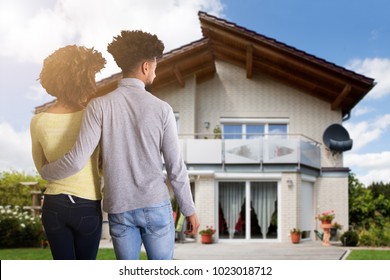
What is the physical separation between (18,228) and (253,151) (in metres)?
4.68

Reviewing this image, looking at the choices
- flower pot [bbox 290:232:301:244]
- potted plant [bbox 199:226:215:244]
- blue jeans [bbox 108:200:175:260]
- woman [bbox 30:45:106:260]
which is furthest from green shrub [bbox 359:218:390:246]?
woman [bbox 30:45:106:260]

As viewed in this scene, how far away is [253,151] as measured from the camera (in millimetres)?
10453

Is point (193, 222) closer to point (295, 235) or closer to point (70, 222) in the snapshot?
point (70, 222)

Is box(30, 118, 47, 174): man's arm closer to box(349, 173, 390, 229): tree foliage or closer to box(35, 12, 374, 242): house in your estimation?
box(349, 173, 390, 229): tree foliage

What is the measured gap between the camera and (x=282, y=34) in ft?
13.0

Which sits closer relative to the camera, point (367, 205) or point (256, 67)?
point (367, 205)

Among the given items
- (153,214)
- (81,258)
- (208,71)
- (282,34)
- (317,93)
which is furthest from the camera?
(208,71)

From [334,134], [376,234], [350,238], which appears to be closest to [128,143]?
[376,234]

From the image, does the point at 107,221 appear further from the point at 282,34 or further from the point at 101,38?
the point at 282,34

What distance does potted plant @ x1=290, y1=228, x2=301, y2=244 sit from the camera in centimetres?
936

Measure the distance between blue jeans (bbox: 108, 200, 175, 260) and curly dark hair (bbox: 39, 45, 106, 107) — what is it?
53 centimetres

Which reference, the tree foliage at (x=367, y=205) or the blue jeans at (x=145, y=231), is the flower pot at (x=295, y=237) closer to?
the tree foliage at (x=367, y=205)
